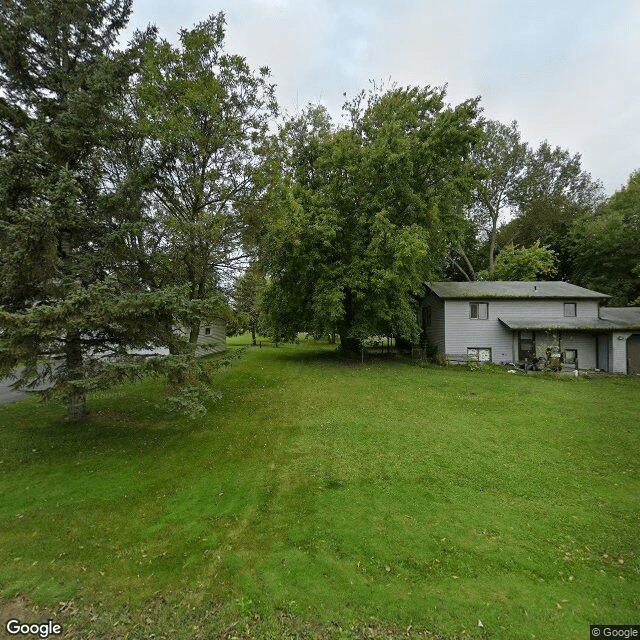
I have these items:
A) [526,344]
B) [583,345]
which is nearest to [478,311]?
[526,344]

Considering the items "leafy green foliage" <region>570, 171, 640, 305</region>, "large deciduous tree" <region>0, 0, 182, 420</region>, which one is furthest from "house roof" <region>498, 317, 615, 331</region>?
"large deciduous tree" <region>0, 0, 182, 420</region>

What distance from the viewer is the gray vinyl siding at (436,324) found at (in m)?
21.5

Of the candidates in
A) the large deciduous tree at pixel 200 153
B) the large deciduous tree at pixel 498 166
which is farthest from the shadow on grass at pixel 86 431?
the large deciduous tree at pixel 498 166

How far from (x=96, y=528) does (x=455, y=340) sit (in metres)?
20.0

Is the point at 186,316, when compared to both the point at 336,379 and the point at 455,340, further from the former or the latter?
the point at 455,340

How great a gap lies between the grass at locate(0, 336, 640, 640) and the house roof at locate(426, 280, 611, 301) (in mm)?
11049

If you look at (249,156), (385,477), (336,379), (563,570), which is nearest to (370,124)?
(249,156)

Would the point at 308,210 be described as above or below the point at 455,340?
above

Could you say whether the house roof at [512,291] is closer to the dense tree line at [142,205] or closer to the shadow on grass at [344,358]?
the dense tree line at [142,205]

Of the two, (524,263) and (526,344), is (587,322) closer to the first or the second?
(526,344)

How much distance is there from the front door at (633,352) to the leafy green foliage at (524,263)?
11.8m

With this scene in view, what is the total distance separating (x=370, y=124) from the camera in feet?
70.3

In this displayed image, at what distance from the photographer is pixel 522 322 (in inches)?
800

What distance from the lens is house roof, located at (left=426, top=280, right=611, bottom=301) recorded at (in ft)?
66.9
